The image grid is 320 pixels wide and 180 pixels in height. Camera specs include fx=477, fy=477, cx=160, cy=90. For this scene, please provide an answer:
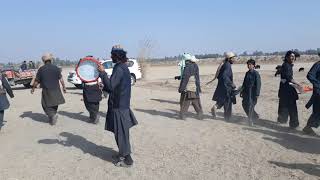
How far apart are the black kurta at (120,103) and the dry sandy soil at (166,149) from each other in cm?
55

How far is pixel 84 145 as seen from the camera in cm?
984

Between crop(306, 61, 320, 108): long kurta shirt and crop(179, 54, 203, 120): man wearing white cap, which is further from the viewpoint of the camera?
crop(179, 54, 203, 120): man wearing white cap

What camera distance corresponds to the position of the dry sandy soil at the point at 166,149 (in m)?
7.55

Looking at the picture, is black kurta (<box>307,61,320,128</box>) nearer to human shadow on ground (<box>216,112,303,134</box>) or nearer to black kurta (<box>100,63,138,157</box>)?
human shadow on ground (<box>216,112,303,134</box>)

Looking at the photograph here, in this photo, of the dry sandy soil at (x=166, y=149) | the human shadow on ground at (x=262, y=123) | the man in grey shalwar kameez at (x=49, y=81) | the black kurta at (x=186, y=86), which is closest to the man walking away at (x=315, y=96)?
the dry sandy soil at (x=166, y=149)

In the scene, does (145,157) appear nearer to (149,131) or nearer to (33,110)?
(149,131)

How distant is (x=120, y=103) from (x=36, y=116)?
294 inches

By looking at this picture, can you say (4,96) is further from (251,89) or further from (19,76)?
(19,76)

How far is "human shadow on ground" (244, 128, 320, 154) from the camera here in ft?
29.1

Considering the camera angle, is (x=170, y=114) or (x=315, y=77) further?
(x=170, y=114)

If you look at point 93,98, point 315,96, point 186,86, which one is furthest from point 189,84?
point 315,96

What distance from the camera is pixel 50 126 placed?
1244 cm

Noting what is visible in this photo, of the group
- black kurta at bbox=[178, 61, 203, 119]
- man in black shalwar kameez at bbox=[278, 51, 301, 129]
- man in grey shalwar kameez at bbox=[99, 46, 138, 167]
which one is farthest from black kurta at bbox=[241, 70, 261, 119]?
man in grey shalwar kameez at bbox=[99, 46, 138, 167]

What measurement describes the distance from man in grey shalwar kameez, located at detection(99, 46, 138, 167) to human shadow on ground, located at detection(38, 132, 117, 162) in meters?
0.72
